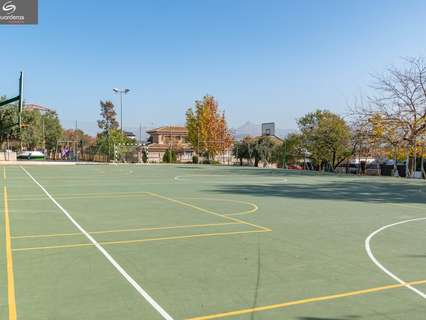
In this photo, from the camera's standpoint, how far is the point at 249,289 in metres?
5.91

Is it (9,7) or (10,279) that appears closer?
(10,279)

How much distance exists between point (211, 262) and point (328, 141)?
4842 cm

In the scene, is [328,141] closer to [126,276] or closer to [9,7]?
[9,7]

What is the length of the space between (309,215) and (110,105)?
3348 inches

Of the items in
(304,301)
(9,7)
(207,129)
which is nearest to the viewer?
(304,301)

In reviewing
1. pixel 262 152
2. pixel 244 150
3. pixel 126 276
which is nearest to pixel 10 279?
pixel 126 276

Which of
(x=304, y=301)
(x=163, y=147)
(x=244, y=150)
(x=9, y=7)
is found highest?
(x=9, y=7)

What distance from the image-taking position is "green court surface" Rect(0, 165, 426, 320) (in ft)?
17.2

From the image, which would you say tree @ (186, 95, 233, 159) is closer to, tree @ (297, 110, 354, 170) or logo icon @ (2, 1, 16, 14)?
tree @ (297, 110, 354, 170)

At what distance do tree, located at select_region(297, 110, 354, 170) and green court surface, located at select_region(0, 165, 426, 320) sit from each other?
3962 centimetres

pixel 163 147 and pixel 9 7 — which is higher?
pixel 9 7

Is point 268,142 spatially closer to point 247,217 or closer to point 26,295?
point 247,217

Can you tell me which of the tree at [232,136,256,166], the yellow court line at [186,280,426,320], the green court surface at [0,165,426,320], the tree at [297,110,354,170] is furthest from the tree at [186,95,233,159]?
the yellow court line at [186,280,426,320]

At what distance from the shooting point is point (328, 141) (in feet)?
176
